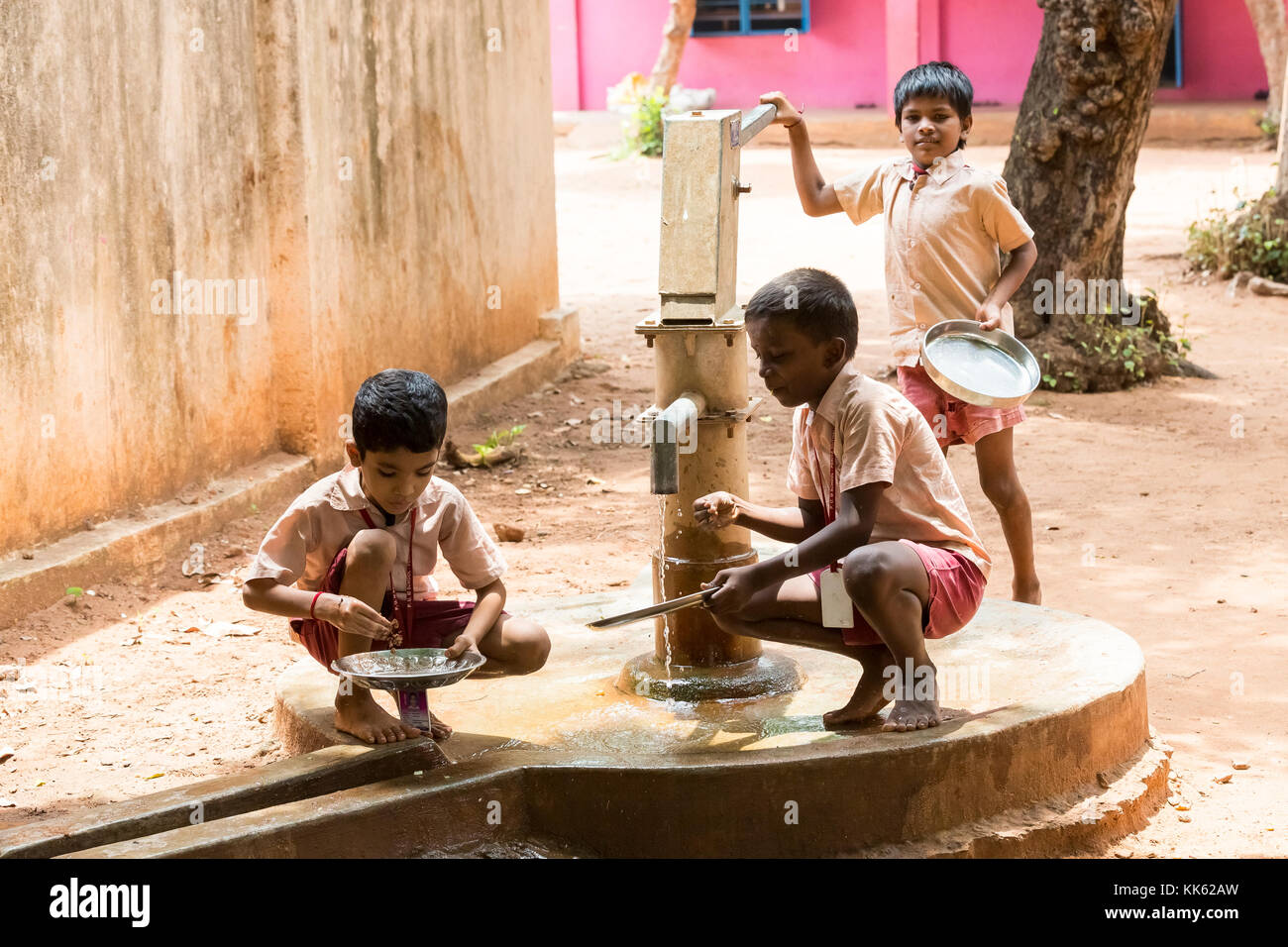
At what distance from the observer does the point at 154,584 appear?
4.81m

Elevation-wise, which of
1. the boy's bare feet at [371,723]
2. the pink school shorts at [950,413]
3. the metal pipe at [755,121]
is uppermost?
the metal pipe at [755,121]

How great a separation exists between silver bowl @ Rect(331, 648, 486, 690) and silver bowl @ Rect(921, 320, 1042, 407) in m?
1.39

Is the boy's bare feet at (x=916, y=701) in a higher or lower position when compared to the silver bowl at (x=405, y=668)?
lower

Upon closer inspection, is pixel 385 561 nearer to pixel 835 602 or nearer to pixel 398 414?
pixel 398 414

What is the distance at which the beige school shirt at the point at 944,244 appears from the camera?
396 centimetres

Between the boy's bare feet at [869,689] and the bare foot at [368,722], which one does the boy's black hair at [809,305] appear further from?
the bare foot at [368,722]

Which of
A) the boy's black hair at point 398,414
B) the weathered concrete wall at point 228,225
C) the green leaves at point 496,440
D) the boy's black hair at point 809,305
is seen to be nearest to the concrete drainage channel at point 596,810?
the boy's black hair at point 398,414

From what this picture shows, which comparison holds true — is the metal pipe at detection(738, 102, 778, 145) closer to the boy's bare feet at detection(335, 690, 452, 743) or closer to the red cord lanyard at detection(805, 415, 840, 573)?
the red cord lanyard at detection(805, 415, 840, 573)

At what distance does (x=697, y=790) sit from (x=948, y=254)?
1.85 meters

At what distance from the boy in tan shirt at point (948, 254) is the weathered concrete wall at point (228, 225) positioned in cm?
226

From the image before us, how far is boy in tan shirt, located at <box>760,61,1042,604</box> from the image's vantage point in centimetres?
387

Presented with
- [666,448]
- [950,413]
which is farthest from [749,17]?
[666,448]
